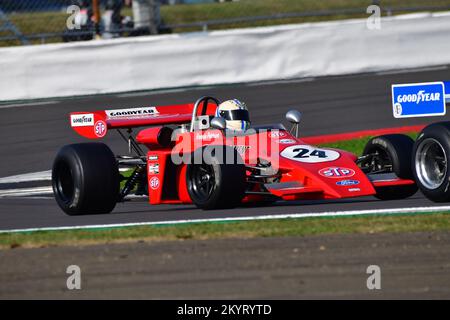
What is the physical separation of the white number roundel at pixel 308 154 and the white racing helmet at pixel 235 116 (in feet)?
2.40

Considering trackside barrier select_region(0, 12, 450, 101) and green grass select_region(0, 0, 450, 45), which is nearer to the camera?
trackside barrier select_region(0, 12, 450, 101)

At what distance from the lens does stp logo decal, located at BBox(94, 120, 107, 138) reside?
10.7 metres

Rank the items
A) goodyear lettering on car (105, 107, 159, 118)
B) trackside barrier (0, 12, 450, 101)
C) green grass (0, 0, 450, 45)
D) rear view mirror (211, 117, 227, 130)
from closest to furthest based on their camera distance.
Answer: rear view mirror (211, 117, 227, 130) → goodyear lettering on car (105, 107, 159, 118) → trackside barrier (0, 12, 450, 101) → green grass (0, 0, 450, 45)

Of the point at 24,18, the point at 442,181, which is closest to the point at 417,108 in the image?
the point at 442,181

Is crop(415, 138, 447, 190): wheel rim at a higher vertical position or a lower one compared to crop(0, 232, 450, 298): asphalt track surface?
higher

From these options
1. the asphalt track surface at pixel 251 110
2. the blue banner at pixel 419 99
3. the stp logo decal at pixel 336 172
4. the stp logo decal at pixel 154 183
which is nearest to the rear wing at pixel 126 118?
the stp logo decal at pixel 154 183

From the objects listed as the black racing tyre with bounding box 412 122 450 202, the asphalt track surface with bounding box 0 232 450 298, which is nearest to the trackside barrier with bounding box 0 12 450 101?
the black racing tyre with bounding box 412 122 450 202

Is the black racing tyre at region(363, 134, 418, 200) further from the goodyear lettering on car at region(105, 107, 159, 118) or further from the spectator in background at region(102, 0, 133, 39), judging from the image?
the spectator in background at region(102, 0, 133, 39)

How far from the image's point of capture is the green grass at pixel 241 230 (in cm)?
797

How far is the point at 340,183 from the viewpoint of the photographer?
9.46 m

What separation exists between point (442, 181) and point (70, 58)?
9.21m

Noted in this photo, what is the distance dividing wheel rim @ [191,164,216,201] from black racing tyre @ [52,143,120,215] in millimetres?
783

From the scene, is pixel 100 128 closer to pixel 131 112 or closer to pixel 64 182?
pixel 131 112

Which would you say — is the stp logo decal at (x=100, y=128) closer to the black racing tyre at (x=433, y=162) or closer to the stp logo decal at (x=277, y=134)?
the stp logo decal at (x=277, y=134)
